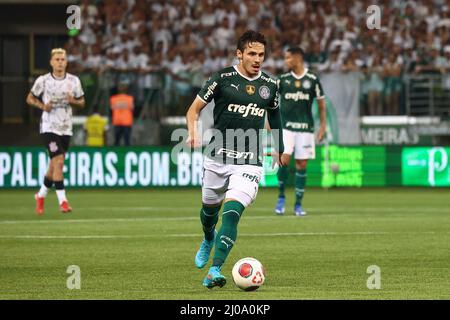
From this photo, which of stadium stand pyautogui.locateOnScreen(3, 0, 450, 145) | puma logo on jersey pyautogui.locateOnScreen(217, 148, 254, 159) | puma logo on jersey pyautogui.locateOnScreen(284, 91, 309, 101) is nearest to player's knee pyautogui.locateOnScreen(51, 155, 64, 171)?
puma logo on jersey pyautogui.locateOnScreen(284, 91, 309, 101)

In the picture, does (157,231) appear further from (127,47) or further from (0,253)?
(127,47)

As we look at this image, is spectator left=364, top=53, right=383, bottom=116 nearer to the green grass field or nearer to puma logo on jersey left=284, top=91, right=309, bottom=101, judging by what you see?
the green grass field

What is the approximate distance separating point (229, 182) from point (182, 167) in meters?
15.8

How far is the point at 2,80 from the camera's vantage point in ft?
97.2

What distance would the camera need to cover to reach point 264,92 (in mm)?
10750

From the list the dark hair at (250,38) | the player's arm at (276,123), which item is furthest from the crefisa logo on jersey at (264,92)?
the dark hair at (250,38)

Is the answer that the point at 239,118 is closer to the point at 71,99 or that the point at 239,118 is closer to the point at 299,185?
the point at 299,185

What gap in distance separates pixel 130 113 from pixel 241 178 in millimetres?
16334

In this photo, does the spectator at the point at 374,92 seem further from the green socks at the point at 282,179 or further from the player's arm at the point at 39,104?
the player's arm at the point at 39,104

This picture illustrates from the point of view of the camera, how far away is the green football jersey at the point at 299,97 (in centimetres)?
1845

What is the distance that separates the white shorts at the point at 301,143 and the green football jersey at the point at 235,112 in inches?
306

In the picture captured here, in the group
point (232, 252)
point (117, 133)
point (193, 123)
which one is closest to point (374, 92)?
point (117, 133)

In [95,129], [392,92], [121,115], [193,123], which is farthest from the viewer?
[392,92]
